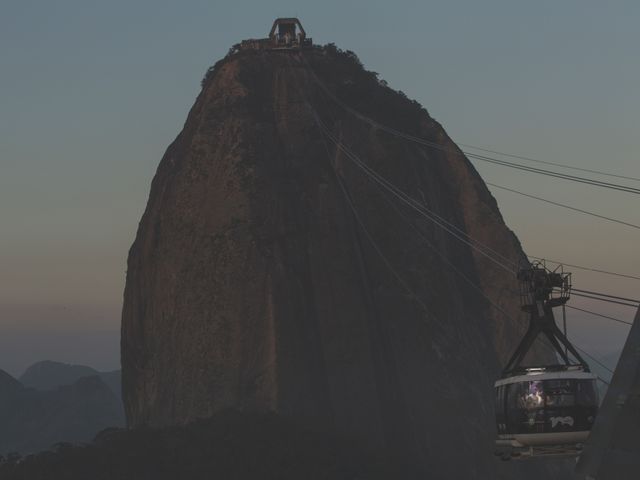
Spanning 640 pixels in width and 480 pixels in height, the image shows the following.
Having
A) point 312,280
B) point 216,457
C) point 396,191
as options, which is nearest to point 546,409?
point 216,457

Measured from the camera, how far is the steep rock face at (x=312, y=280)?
122438mm

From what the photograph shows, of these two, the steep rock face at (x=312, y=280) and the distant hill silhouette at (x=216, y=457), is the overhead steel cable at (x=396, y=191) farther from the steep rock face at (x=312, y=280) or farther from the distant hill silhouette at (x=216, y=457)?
the distant hill silhouette at (x=216, y=457)

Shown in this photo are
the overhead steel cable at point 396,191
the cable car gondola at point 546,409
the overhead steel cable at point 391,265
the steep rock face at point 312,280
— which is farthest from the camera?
the overhead steel cable at point 396,191

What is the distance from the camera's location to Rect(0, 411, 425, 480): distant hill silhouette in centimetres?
10362

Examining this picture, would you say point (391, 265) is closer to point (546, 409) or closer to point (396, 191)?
point (396, 191)

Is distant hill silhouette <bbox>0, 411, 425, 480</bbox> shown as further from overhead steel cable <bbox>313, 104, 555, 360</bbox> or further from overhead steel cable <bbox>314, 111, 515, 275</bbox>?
overhead steel cable <bbox>314, 111, 515, 275</bbox>

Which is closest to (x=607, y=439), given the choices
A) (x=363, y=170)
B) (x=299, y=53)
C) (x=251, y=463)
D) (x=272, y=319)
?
(x=251, y=463)

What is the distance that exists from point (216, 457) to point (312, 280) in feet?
92.7

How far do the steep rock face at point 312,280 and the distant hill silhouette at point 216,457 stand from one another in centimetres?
605

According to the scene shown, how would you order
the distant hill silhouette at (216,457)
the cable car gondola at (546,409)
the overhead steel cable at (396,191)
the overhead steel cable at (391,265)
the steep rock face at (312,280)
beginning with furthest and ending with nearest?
the overhead steel cable at (396,191)
the overhead steel cable at (391,265)
the steep rock face at (312,280)
the distant hill silhouette at (216,457)
the cable car gondola at (546,409)

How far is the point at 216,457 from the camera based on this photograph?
105062mm

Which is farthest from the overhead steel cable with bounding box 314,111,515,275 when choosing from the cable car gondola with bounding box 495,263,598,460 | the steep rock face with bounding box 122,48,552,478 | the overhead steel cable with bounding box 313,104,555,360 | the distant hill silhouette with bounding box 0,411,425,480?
the cable car gondola with bounding box 495,263,598,460

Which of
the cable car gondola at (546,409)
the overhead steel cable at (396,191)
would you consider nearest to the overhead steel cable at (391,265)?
the overhead steel cable at (396,191)

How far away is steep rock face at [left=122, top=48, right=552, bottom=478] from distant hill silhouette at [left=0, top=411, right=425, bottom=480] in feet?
19.9
